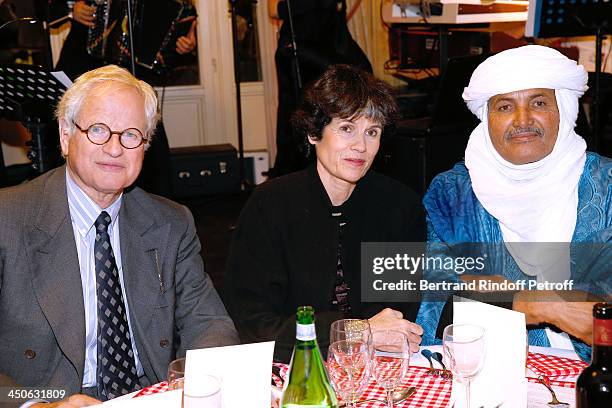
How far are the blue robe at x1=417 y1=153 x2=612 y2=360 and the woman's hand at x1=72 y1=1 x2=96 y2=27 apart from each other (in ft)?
10.2

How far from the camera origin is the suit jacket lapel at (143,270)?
88.6 inches

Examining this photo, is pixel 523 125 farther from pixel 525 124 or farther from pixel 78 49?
pixel 78 49

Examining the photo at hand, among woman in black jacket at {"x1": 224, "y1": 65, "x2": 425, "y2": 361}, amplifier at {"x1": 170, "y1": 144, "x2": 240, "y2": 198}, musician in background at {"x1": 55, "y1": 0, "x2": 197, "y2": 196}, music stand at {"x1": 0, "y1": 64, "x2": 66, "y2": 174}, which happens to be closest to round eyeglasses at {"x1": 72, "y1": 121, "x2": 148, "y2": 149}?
woman in black jacket at {"x1": 224, "y1": 65, "x2": 425, "y2": 361}

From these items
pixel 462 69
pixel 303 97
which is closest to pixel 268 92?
pixel 462 69

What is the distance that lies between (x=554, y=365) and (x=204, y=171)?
5015 millimetres

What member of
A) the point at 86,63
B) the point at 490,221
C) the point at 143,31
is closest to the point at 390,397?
the point at 490,221

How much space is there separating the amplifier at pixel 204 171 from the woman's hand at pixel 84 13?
69.1 inches

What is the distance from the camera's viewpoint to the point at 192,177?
21.8 feet

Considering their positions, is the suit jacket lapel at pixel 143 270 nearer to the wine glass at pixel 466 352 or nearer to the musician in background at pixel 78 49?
the wine glass at pixel 466 352

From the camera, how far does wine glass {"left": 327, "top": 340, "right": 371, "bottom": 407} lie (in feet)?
5.30

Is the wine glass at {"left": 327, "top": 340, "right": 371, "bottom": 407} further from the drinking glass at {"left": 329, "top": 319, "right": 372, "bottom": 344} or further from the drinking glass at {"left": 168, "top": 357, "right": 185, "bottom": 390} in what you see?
the drinking glass at {"left": 168, "top": 357, "right": 185, "bottom": 390}

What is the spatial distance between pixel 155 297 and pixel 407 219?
84cm

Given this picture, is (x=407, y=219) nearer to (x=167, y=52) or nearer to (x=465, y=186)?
(x=465, y=186)

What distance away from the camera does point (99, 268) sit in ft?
7.23
